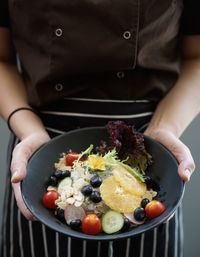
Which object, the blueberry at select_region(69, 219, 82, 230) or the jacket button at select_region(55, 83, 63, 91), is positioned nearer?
the blueberry at select_region(69, 219, 82, 230)

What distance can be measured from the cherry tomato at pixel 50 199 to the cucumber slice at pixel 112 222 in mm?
79

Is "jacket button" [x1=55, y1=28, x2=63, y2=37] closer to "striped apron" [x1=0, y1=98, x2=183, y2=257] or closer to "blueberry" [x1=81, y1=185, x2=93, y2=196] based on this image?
"striped apron" [x1=0, y1=98, x2=183, y2=257]

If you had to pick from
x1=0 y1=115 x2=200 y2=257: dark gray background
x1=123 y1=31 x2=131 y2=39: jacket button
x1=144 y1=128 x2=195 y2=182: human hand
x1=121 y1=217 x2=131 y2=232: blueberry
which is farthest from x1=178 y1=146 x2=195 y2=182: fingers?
x1=0 y1=115 x2=200 y2=257: dark gray background

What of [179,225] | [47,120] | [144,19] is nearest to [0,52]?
[47,120]

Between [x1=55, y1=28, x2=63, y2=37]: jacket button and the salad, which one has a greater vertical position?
[x1=55, y1=28, x2=63, y2=37]: jacket button

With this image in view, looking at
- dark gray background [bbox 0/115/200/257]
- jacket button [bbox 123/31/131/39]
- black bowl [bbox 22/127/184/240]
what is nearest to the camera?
black bowl [bbox 22/127/184/240]

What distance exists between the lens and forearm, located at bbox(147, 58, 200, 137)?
0.89 meters

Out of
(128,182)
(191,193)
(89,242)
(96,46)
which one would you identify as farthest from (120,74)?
(191,193)

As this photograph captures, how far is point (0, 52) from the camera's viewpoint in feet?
3.06

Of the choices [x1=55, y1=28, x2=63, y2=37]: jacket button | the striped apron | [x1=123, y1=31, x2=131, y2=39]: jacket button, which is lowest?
the striped apron

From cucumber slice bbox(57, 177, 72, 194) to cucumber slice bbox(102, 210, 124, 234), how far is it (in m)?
0.08

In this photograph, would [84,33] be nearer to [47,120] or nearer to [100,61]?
[100,61]

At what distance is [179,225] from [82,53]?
0.35 m

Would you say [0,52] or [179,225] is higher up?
[0,52]
